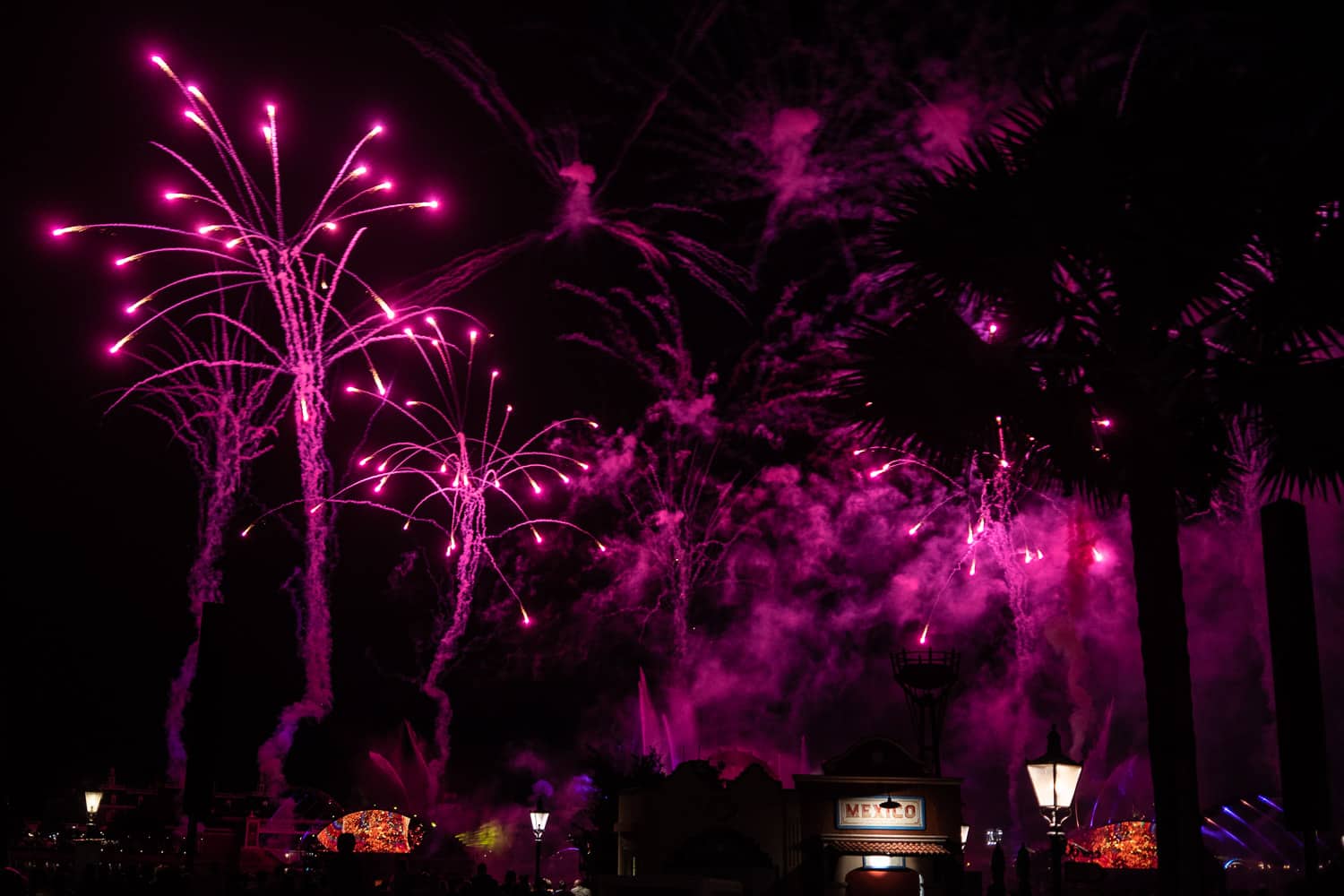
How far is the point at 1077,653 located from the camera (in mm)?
50219

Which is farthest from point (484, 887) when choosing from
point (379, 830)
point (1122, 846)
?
point (1122, 846)

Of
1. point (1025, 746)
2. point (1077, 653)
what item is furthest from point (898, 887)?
point (1025, 746)

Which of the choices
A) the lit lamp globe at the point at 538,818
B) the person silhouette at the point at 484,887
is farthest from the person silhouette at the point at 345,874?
the lit lamp globe at the point at 538,818

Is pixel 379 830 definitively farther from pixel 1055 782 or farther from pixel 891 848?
pixel 1055 782

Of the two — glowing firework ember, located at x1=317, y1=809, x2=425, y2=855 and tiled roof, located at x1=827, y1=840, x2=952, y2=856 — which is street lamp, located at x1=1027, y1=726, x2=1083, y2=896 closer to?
tiled roof, located at x1=827, y1=840, x2=952, y2=856

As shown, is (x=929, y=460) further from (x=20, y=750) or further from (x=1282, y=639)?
(x=20, y=750)

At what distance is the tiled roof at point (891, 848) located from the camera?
83.6 feet

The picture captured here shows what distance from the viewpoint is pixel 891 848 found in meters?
25.6

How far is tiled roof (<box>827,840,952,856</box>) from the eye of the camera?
83.6ft

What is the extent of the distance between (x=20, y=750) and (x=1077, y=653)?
3743 cm

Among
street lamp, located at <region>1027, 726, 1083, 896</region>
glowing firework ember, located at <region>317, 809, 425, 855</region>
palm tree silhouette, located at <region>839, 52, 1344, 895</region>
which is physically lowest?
glowing firework ember, located at <region>317, 809, 425, 855</region>

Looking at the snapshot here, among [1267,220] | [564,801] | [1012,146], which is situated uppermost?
[1012,146]

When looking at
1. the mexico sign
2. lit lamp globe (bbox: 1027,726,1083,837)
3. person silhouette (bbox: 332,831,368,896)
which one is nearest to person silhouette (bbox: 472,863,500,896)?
person silhouette (bbox: 332,831,368,896)

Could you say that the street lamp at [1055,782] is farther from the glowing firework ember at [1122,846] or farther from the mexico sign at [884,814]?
the glowing firework ember at [1122,846]
